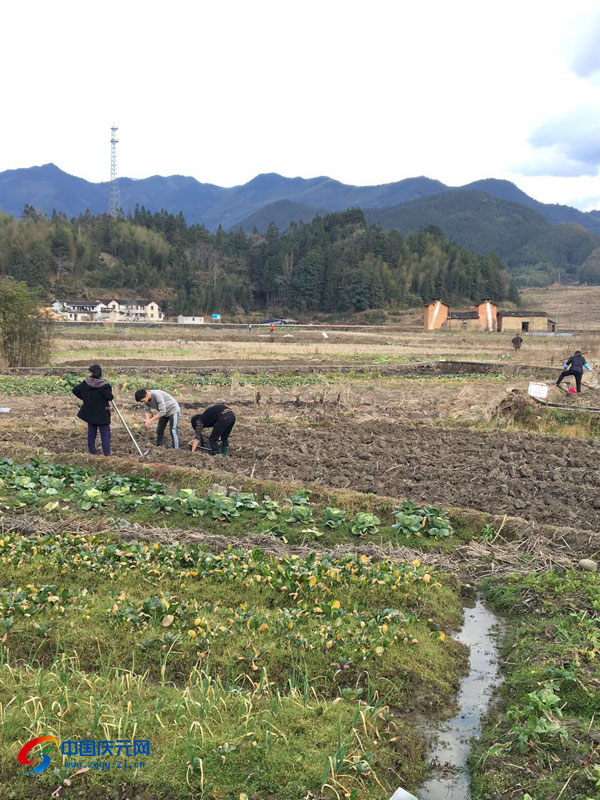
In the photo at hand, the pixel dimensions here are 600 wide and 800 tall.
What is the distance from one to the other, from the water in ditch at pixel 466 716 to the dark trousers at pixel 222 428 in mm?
5620

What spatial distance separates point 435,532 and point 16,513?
514 centimetres

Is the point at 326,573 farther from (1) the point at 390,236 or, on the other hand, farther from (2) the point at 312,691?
(1) the point at 390,236

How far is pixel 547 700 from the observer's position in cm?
438

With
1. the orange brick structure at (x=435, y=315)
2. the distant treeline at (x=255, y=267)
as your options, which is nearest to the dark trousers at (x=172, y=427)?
the orange brick structure at (x=435, y=315)

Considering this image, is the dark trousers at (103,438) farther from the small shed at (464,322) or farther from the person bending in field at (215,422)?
the small shed at (464,322)

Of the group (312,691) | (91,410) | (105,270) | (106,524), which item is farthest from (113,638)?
(105,270)

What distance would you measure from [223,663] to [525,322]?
70395 mm

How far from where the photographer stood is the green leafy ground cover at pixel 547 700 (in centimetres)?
391

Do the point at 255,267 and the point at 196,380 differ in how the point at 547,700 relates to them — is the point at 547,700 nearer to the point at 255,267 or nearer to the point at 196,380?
the point at 196,380

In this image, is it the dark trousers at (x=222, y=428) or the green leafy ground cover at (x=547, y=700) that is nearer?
the green leafy ground cover at (x=547, y=700)

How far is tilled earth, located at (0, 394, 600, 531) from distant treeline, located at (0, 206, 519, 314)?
85133mm

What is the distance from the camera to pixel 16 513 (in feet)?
26.8

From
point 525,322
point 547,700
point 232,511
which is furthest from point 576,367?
point 525,322

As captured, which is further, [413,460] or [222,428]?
[413,460]
